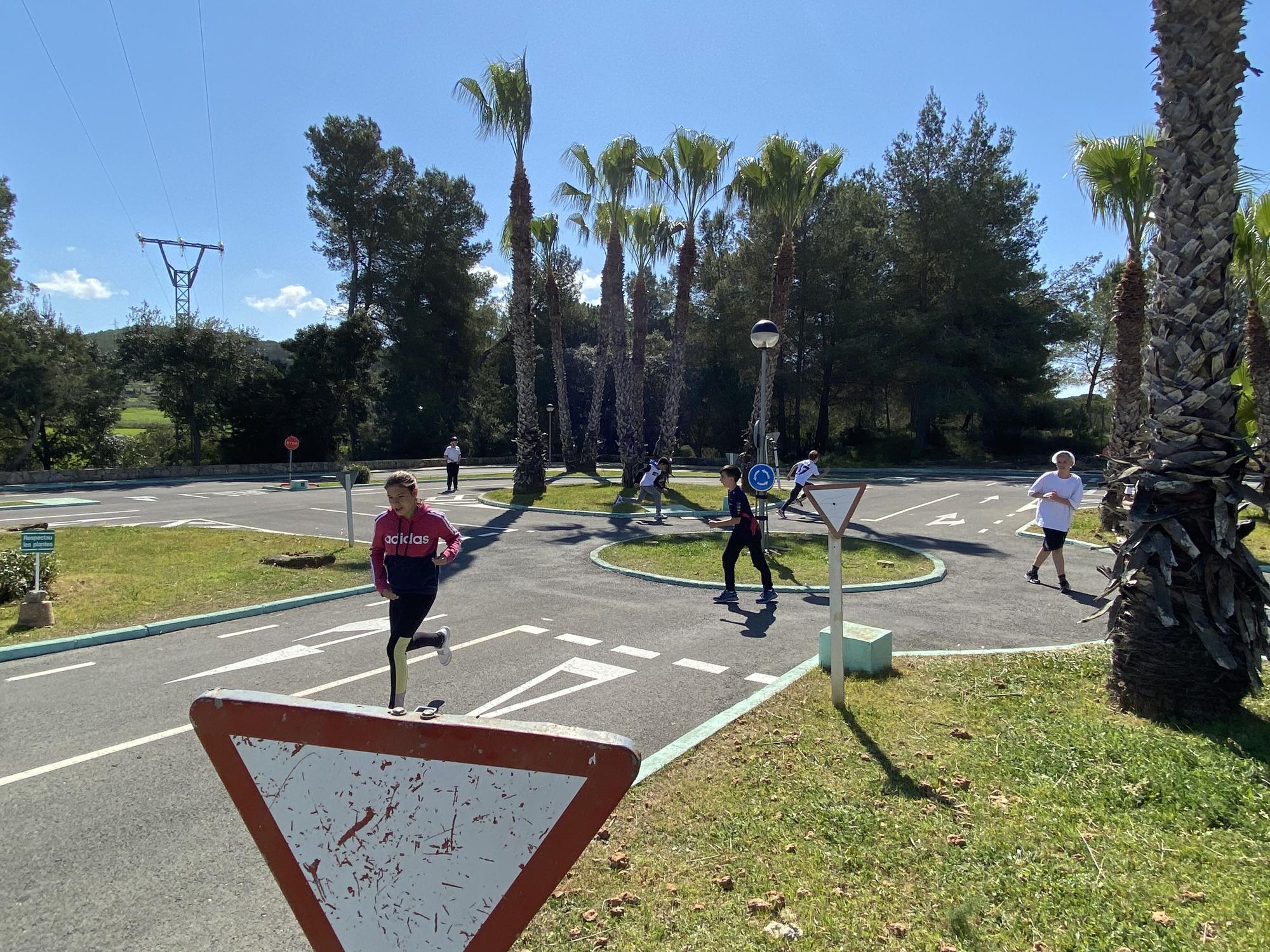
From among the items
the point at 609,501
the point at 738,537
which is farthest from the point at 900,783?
the point at 609,501

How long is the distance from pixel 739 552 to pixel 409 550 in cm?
469

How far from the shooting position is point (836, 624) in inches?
205

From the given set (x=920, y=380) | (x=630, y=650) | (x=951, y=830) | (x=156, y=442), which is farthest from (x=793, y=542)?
(x=156, y=442)

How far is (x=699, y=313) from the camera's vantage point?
47344mm

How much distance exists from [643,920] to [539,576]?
7.83 meters

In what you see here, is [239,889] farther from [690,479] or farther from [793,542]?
[690,479]

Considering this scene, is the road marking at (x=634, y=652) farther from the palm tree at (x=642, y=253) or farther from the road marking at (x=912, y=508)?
the palm tree at (x=642, y=253)

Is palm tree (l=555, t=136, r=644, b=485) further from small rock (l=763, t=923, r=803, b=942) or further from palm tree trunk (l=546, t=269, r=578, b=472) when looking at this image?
small rock (l=763, t=923, r=803, b=942)

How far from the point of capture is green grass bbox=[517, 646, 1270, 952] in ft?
9.51

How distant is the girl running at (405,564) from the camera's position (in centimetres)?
532

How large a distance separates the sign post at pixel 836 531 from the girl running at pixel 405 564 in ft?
9.19

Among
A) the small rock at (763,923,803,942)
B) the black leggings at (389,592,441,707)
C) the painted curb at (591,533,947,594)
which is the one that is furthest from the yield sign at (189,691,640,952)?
the painted curb at (591,533,947,594)

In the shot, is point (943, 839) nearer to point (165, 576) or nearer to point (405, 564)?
point (405, 564)

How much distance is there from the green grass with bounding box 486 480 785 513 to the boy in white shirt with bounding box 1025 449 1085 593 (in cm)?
974
